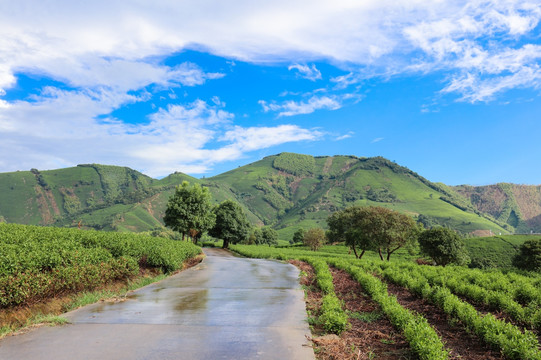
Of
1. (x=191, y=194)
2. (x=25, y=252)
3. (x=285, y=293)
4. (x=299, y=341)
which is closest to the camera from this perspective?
(x=299, y=341)

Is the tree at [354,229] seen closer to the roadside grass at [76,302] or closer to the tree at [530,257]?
the tree at [530,257]

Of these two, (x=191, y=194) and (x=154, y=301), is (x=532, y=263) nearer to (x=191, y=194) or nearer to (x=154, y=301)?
(x=191, y=194)

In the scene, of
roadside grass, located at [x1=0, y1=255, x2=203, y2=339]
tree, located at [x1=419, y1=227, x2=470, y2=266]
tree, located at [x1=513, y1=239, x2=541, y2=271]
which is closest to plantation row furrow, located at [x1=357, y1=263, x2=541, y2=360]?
roadside grass, located at [x1=0, y1=255, x2=203, y2=339]

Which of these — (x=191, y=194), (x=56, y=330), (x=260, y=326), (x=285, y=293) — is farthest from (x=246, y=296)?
(x=191, y=194)

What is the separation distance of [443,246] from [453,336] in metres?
44.4

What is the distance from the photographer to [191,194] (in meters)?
48.5

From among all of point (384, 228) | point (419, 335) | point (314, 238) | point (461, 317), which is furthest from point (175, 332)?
point (314, 238)

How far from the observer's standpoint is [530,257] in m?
44.1

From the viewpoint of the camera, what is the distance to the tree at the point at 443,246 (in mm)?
45938

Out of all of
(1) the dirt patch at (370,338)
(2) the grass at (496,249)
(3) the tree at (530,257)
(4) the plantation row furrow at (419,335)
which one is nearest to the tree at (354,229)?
(3) the tree at (530,257)

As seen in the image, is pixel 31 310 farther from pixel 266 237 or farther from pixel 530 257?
pixel 266 237

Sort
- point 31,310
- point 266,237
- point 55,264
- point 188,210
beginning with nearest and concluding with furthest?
point 31,310 < point 55,264 < point 188,210 < point 266,237

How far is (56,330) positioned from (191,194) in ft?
142

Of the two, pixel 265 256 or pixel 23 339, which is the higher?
pixel 23 339
